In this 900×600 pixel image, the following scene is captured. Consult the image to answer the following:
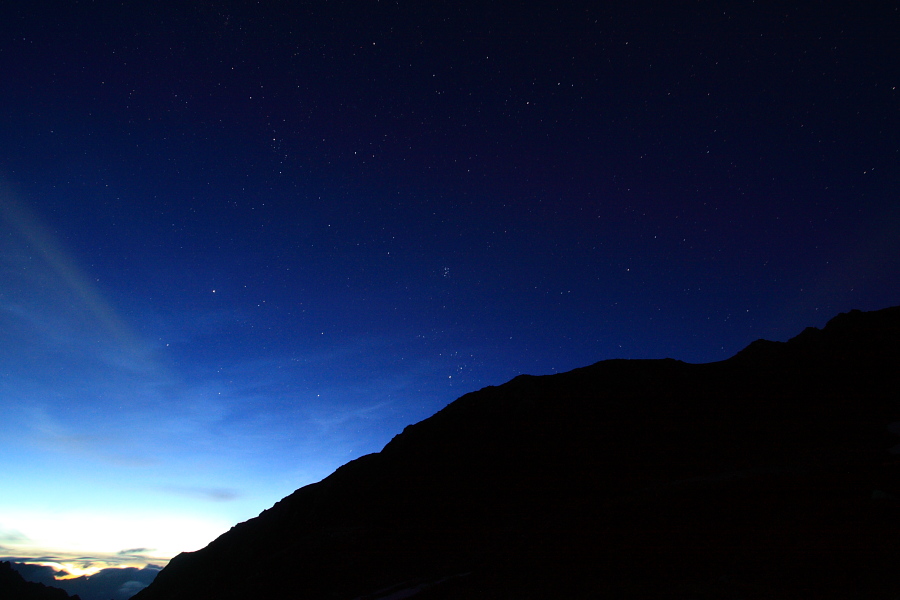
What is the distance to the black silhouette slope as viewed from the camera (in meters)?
11.7

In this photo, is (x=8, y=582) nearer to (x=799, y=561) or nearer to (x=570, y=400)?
(x=570, y=400)

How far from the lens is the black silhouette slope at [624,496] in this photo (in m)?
11.7

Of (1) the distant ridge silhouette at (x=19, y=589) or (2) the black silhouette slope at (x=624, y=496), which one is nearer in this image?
(2) the black silhouette slope at (x=624, y=496)

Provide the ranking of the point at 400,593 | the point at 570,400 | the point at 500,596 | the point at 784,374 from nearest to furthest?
the point at 500,596, the point at 400,593, the point at 784,374, the point at 570,400

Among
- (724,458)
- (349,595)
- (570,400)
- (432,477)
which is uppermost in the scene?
(570,400)

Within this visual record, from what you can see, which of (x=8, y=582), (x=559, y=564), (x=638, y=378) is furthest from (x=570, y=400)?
(x=8, y=582)

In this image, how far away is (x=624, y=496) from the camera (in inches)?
788

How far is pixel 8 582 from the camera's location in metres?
92.0

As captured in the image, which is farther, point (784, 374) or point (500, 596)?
point (784, 374)

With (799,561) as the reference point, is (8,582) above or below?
above

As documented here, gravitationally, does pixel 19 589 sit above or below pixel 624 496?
above

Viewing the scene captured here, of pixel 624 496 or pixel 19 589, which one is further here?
pixel 19 589

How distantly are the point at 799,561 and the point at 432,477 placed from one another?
2732 centimetres

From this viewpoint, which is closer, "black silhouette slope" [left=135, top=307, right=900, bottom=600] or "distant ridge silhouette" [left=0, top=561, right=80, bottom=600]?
"black silhouette slope" [left=135, top=307, right=900, bottom=600]
